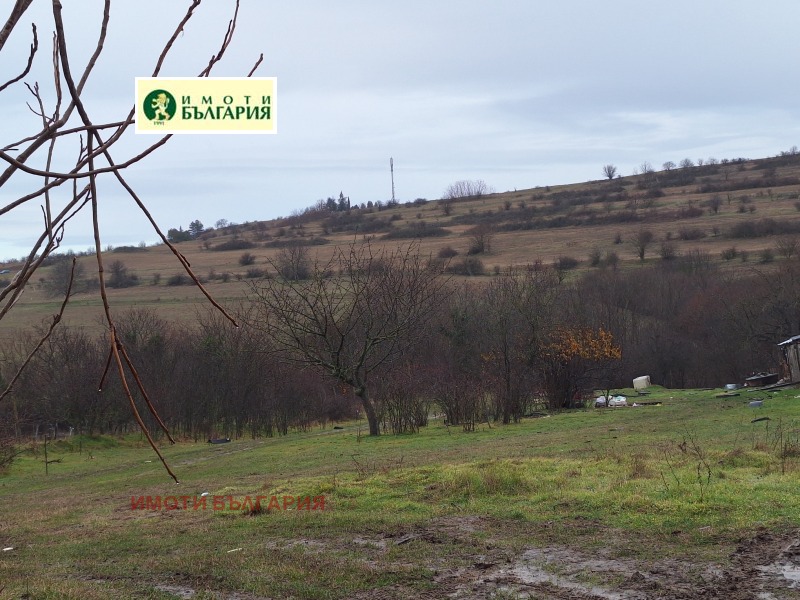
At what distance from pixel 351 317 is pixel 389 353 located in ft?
6.67

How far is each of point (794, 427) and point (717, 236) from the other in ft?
193

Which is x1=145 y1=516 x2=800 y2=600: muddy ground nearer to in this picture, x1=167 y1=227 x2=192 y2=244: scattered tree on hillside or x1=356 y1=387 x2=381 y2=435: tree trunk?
x1=167 y1=227 x2=192 y2=244: scattered tree on hillside

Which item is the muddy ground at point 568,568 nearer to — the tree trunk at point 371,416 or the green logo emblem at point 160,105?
the green logo emblem at point 160,105

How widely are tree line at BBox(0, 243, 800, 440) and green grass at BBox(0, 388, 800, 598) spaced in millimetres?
3982

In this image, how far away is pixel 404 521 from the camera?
7895mm

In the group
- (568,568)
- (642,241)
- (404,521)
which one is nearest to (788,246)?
(642,241)

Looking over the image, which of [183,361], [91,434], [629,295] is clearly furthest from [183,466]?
[629,295]

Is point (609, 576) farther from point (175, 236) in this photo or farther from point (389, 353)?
point (175, 236)

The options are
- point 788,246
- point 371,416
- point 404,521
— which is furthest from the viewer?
point 788,246

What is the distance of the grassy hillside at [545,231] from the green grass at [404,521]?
37140 mm

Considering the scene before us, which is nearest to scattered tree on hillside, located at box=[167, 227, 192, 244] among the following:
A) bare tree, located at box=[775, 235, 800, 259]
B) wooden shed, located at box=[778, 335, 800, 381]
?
wooden shed, located at box=[778, 335, 800, 381]

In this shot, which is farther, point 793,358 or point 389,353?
point 793,358

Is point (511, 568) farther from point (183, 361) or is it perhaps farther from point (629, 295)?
point (629, 295)

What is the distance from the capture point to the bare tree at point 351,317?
23.3 m
